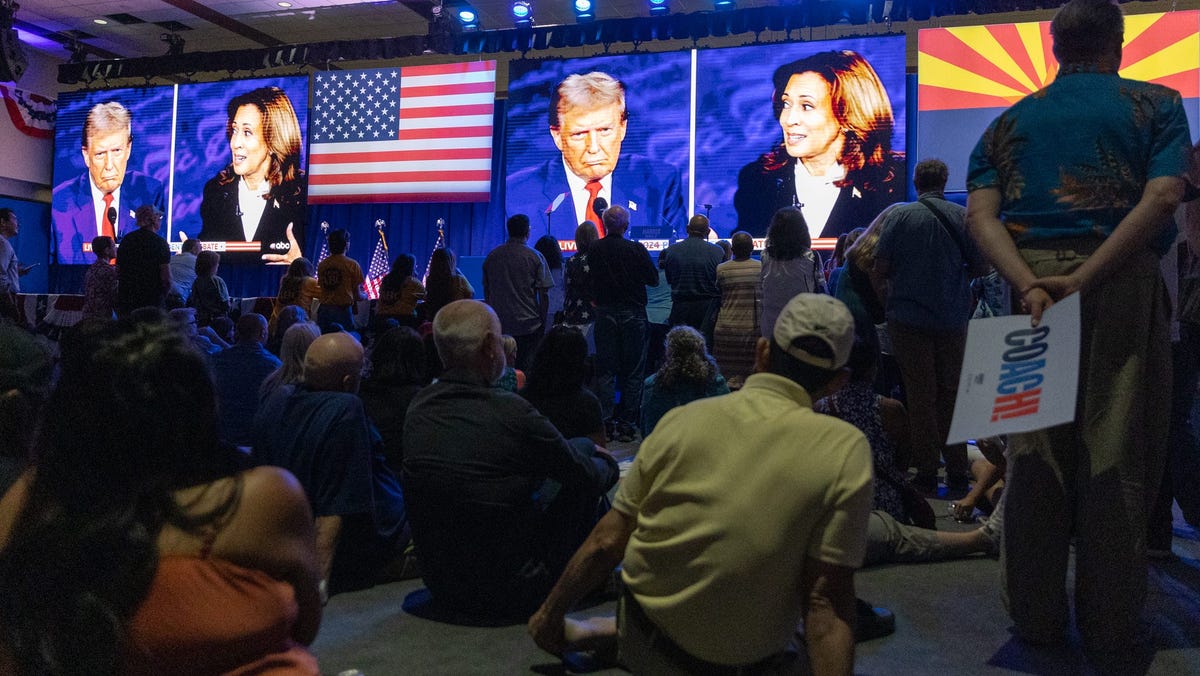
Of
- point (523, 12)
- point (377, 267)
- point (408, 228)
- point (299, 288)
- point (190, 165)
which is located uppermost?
point (523, 12)

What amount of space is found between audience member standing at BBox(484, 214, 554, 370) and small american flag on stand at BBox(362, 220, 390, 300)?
5.51 m

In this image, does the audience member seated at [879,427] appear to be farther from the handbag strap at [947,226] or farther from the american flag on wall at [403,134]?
the american flag on wall at [403,134]

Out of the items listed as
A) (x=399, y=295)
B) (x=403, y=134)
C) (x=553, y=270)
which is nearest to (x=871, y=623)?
A: (x=399, y=295)

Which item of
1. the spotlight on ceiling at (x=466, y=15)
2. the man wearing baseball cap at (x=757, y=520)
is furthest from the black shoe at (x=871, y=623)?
the spotlight on ceiling at (x=466, y=15)

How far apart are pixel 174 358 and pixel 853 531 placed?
952 mm

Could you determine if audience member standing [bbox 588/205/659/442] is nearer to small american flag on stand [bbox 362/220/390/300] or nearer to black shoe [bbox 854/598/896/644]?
black shoe [bbox 854/598/896/644]

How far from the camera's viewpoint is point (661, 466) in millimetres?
1450

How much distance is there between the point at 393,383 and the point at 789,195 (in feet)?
21.4

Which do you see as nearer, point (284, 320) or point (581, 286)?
point (284, 320)

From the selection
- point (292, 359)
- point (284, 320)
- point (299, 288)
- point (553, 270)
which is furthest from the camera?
point (553, 270)

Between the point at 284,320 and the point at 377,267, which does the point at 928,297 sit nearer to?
the point at 284,320

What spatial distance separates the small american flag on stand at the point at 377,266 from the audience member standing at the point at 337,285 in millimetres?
5059

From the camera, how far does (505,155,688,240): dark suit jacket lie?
9.44 m

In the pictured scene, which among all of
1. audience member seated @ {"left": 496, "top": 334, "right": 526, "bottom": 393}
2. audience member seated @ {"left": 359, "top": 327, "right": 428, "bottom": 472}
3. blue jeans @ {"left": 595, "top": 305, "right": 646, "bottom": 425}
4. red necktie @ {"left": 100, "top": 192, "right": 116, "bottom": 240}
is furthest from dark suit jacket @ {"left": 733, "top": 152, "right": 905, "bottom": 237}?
red necktie @ {"left": 100, "top": 192, "right": 116, "bottom": 240}
